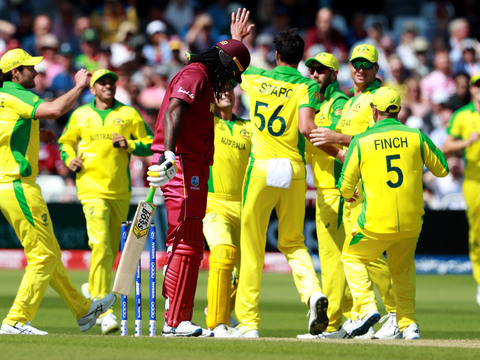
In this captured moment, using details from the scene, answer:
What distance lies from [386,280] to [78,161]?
12.7 feet

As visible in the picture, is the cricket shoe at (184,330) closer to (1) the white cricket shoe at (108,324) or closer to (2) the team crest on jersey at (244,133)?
(1) the white cricket shoe at (108,324)

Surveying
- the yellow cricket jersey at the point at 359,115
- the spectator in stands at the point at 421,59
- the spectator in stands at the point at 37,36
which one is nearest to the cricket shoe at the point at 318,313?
the yellow cricket jersey at the point at 359,115

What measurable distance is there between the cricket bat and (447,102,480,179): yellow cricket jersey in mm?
6677

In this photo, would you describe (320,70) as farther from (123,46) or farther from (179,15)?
(179,15)

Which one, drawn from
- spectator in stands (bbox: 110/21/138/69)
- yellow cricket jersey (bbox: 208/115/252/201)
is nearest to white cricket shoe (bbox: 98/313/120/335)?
yellow cricket jersey (bbox: 208/115/252/201)

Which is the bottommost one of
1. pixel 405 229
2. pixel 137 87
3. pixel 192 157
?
pixel 405 229

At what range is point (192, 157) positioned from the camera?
8211 mm

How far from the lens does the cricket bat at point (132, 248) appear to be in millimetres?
8133

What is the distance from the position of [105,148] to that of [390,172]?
3.85 meters

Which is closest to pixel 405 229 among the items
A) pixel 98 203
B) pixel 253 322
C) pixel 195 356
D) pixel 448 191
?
pixel 253 322

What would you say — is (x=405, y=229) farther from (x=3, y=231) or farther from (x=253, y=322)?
(x=3, y=231)

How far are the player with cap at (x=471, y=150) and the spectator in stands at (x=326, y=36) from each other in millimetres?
8960

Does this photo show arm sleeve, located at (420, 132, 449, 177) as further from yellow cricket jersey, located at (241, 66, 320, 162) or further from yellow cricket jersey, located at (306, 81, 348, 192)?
yellow cricket jersey, located at (306, 81, 348, 192)

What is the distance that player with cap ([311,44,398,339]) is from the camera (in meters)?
9.86
